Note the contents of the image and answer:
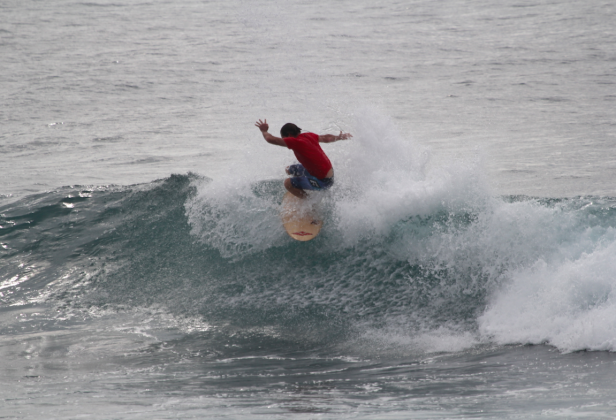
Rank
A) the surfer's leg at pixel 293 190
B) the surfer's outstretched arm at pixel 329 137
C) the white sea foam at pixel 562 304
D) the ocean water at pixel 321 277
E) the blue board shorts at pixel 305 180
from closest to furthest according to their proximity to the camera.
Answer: the ocean water at pixel 321 277 < the white sea foam at pixel 562 304 < the surfer's outstretched arm at pixel 329 137 < the blue board shorts at pixel 305 180 < the surfer's leg at pixel 293 190

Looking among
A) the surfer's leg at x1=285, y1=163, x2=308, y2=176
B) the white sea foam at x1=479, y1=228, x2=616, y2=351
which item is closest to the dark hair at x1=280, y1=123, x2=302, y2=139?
the surfer's leg at x1=285, y1=163, x2=308, y2=176

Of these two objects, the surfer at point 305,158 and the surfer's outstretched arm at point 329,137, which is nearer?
the surfer at point 305,158

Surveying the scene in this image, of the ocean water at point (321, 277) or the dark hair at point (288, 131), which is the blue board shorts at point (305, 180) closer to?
the ocean water at point (321, 277)

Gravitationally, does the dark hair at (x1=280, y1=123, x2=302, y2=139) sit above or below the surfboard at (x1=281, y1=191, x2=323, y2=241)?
above

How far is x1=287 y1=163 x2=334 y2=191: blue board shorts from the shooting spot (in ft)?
26.8

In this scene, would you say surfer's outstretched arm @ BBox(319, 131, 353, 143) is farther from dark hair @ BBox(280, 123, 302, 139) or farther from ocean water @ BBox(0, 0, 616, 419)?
ocean water @ BBox(0, 0, 616, 419)

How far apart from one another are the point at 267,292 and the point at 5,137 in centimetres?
1338

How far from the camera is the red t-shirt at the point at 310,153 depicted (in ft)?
25.6

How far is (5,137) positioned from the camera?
17.8 meters

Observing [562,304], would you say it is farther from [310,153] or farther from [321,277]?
[310,153]

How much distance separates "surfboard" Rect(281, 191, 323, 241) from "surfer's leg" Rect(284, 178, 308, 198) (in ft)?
0.26

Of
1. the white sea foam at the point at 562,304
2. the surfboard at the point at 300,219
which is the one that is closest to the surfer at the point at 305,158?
the surfboard at the point at 300,219

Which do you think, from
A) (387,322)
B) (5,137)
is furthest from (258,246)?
(5,137)

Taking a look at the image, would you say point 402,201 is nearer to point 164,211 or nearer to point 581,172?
point 164,211
